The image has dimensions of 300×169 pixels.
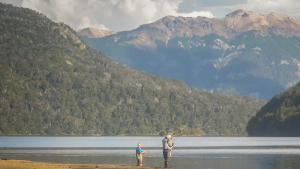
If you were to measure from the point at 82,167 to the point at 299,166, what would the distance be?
89.1 ft

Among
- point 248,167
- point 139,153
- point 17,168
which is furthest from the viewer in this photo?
point 248,167

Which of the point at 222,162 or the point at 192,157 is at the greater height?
the point at 192,157

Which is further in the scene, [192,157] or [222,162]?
[192,157]

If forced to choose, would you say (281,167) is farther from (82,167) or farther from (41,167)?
(41,167)

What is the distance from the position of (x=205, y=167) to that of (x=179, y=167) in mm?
3342

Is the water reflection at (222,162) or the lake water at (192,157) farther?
the lake water at (192,157)

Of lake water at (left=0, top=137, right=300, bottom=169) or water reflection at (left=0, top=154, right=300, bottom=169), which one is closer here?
water reflection at (left=0, top=154, right=300, bottom=169)

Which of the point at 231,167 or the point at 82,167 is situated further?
the point at 231,167

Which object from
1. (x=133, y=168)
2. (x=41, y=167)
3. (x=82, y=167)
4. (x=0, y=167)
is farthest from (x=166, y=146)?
(x=0, y=167)

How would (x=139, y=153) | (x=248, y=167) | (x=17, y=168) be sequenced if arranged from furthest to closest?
1. (x=248, y=167)
2. (x=139, y=153)
3. (x=17, y=168)

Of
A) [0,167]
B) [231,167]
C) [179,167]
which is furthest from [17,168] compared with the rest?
[231,167]

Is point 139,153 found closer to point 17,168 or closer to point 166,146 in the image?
point 166,146

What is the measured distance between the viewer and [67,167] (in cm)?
6353

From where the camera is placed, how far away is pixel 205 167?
238 feet
